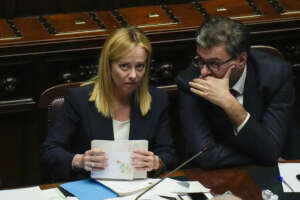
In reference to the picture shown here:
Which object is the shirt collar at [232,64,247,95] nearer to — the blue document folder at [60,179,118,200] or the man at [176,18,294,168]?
the man at [176,18,294,168]

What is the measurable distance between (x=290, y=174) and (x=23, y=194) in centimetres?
118

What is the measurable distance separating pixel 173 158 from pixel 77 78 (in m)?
1.32

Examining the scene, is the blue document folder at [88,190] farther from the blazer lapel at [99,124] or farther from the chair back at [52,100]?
the chair back at [52,100]

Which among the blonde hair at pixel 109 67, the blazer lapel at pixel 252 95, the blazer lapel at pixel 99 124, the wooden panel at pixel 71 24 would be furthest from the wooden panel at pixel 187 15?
the blazer lapel at pixel 99 124

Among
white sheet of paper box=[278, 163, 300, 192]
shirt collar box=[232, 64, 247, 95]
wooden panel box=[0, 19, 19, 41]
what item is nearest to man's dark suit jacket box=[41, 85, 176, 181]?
shirt collar box=[232, 64, 247, 95]

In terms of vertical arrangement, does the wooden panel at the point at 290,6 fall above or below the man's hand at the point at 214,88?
above

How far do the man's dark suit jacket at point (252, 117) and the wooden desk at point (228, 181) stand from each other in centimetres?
7

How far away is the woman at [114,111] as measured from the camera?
3.38m

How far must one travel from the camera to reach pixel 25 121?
457cm

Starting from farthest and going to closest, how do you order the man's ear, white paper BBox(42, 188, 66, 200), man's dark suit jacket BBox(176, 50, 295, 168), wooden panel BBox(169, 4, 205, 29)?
wooden panel BBox(169, 4, 205, 29) → the man's ear → man's dark suit jacket BBox(176, 50, 295, 168) → white paper BBox(42, 188, 66, 200)

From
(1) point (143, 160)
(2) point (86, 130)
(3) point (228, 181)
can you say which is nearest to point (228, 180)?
(3) point (228, 181)

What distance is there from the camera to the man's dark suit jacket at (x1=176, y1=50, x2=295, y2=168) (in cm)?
337

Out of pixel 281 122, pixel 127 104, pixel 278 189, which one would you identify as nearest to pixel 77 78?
pixel 127 104

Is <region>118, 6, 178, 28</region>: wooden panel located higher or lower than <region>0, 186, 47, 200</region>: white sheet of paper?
higher
